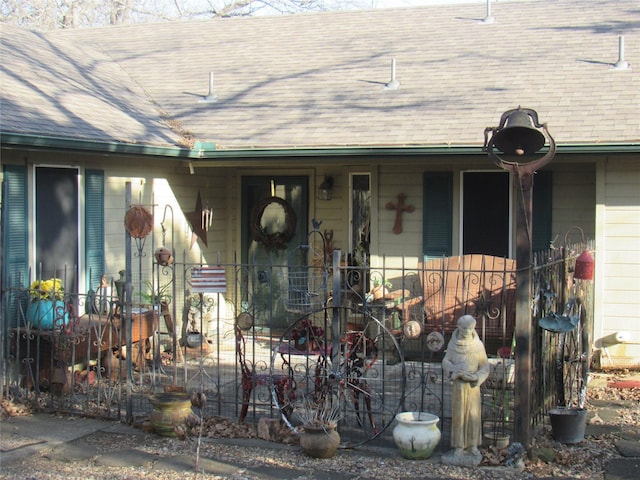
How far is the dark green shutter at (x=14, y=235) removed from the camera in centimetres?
823

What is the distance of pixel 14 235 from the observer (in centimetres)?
843

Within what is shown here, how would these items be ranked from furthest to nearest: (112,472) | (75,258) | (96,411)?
(75,258)
(96,411)
(112,472)

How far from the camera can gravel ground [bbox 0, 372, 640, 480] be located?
20.0 feet

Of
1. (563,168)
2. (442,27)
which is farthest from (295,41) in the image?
(563,168)

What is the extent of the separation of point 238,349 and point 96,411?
5.30ft

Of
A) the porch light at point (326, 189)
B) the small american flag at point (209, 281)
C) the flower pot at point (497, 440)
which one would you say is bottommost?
the flower pot at point (497, 440)

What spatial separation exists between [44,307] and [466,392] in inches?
173

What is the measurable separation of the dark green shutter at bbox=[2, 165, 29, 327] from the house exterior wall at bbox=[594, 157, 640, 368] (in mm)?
6459

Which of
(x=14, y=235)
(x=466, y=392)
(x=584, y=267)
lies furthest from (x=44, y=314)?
(x=584, y=267)

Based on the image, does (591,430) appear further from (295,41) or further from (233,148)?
(295,41)

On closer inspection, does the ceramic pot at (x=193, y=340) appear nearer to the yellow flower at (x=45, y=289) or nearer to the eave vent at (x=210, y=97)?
the yellow flower at (x=45, y=289)

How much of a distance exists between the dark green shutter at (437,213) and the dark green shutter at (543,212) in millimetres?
1073

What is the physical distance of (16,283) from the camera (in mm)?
8453

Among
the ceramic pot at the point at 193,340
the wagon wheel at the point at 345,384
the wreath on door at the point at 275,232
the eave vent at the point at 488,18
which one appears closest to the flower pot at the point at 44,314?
the wagon wheel at the point at 345,384
